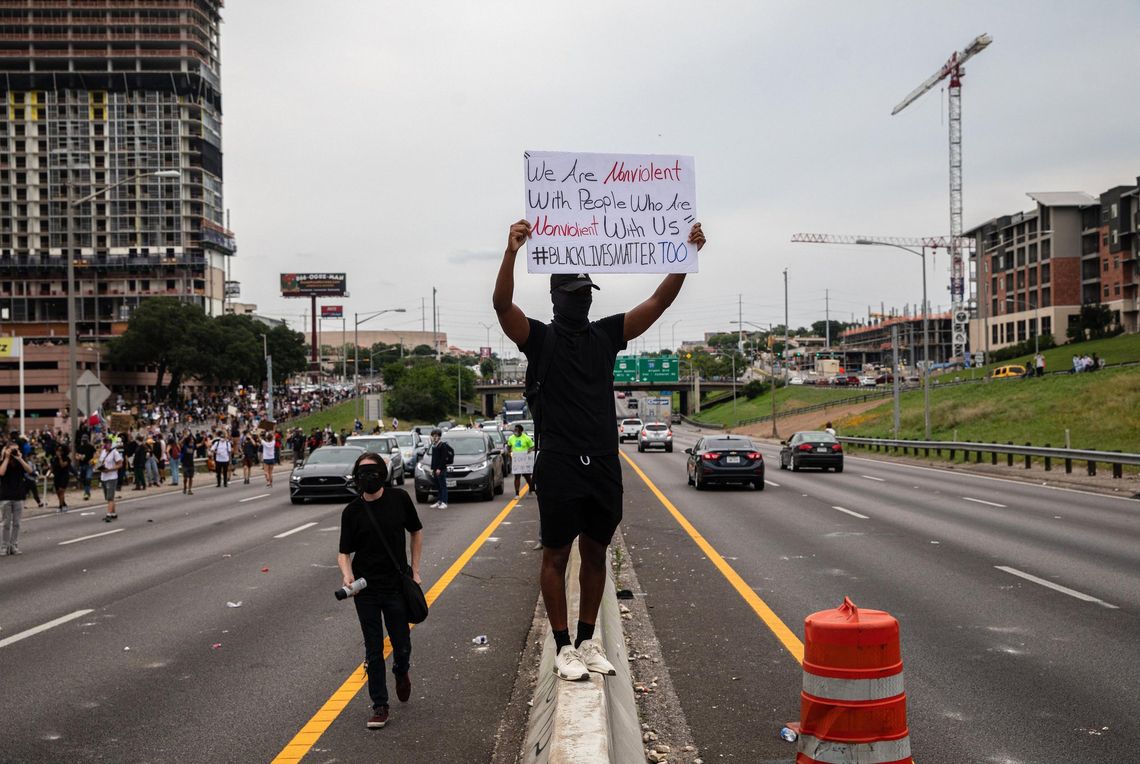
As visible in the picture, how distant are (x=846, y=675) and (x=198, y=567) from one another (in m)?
11.5

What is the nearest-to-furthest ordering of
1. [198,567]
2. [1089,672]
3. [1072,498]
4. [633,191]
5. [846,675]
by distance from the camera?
[846,675] → [633,191] → [1089,672] → [198,567] → [1072,498]

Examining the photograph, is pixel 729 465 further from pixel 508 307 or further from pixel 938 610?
pixel 508 307

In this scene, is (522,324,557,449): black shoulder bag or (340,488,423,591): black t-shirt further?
(340,488,423,591): black t-shirt

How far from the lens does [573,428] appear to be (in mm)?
5297

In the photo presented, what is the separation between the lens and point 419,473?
2472 cm

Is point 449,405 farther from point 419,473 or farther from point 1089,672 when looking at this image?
point 1089,672

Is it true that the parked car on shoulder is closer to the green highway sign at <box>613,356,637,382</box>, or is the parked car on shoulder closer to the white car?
the white car

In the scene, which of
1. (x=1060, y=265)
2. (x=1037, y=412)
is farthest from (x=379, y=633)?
(x=1060, y=265)

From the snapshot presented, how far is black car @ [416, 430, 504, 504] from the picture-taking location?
24.2 m

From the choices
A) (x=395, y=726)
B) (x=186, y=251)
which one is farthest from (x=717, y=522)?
(x=186, y=251)

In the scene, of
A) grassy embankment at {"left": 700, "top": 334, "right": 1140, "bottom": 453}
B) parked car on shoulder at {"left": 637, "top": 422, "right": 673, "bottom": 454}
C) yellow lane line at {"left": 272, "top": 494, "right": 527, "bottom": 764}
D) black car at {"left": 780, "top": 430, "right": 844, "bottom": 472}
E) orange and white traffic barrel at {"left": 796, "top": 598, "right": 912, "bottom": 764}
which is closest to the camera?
orange and white traffic barrel at {"left": 796, "top": 598, "right": 912, "bottom": 764}

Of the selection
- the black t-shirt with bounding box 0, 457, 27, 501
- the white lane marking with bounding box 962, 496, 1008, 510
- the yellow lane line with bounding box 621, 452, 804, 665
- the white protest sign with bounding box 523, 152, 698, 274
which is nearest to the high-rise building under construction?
the black t-shirt with bounding box 0, 457, 27, 501

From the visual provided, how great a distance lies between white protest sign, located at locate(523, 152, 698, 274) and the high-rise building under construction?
14831cm

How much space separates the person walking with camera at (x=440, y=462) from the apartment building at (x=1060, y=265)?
265 feet
